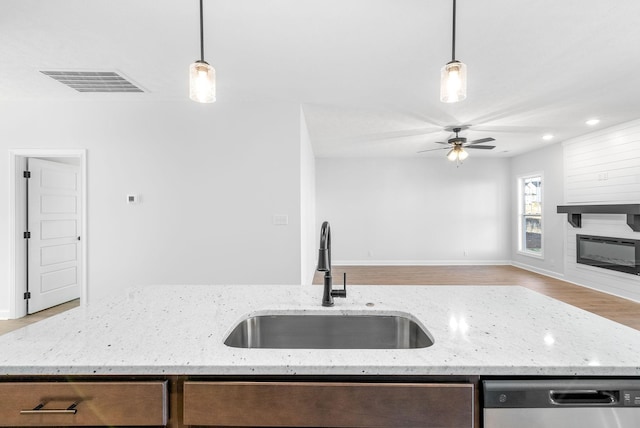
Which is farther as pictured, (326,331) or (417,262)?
(417,262)

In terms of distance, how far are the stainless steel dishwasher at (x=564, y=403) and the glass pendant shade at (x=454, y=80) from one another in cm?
102

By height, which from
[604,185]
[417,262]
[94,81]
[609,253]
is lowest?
[417,262]

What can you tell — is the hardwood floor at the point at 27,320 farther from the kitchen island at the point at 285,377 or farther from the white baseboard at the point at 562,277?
the white baseboard at the point at 562,277

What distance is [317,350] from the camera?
889 mm

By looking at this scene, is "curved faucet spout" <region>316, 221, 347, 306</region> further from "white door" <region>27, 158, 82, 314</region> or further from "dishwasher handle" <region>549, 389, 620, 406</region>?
"white door" <region>27, 158, 82, 314</region>

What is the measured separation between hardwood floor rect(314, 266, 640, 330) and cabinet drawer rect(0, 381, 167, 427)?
4663mm

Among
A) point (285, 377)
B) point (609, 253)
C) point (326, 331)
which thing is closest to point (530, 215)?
point (609, 253)

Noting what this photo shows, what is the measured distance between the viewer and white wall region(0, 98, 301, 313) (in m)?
3.58

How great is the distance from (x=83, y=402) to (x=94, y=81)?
325cm

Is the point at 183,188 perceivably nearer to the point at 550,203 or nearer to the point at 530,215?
the point at 550,203

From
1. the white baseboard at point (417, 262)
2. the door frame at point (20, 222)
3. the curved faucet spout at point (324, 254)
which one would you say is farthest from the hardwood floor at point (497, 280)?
the curved faucet spout at point (324, 254)

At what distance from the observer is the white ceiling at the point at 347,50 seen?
2.03 m

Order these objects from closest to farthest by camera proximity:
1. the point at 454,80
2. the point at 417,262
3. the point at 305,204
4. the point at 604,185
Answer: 1. the point at 454,80
2. the point at 305,204
3. the point at 604,185
4. the point at 417,262

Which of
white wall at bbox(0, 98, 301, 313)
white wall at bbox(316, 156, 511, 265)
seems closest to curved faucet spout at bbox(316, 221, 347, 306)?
white wall at bbox(0, 98, 301, 313)
